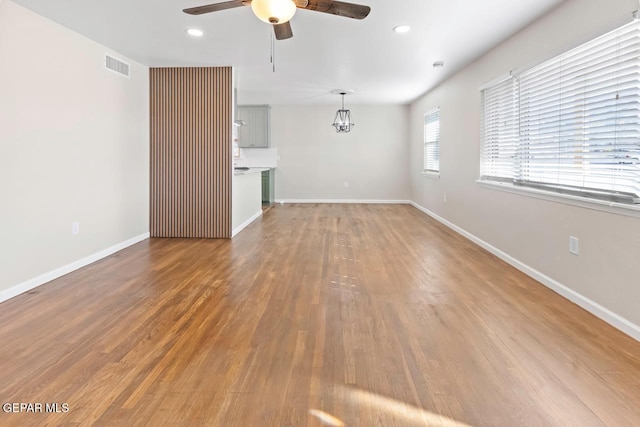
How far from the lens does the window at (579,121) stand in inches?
100.0

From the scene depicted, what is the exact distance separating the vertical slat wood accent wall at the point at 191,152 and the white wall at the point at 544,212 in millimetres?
3110

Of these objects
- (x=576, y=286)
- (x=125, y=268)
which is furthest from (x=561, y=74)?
(x=125, y=268)

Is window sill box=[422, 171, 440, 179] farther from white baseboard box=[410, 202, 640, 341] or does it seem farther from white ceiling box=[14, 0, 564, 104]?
white baseboard box=[410, 202, 640, 341]

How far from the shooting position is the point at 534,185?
3.72 m

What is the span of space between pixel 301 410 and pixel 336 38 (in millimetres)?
3557

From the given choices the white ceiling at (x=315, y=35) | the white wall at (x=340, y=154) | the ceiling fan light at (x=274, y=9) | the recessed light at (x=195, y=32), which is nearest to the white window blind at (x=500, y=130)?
the white ceiling at (x=315, y=35)

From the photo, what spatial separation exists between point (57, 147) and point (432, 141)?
5.93 m

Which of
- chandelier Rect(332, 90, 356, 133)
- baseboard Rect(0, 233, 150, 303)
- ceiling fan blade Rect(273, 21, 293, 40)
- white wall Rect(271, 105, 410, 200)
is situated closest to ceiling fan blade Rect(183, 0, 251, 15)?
ceiling fan blade Rect(273, 21, 293, 40)

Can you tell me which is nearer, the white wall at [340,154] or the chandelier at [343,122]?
the chandelier at [343,122]

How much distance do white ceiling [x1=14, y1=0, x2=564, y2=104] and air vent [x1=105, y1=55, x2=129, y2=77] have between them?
0.12 m

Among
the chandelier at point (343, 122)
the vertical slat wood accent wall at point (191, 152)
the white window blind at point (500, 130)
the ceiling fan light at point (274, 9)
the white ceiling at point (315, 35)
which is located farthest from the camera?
the chandelier at point (343, 122)

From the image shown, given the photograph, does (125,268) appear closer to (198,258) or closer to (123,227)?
(198,258)

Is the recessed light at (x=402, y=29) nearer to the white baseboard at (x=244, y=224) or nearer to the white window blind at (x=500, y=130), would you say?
the white window blind at (x=500, y=130)

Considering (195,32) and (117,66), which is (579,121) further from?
(117,66)
